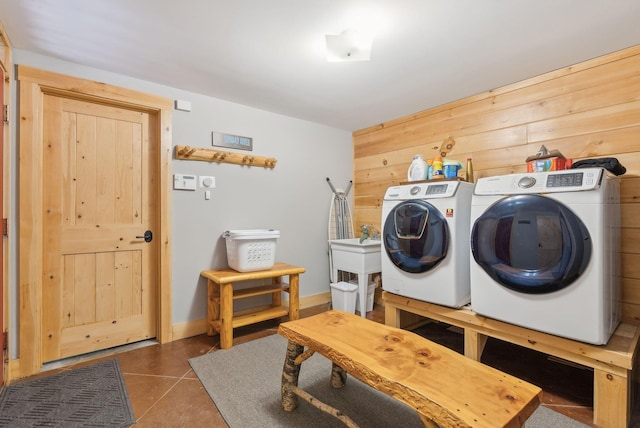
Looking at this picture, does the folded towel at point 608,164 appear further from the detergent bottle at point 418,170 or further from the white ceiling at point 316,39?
the detergent bottle at point 418,170

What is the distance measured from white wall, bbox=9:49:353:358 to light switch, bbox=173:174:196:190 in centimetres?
5

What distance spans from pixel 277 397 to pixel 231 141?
2.12 m

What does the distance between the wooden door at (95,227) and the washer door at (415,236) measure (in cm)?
198

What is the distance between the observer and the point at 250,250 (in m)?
2.50

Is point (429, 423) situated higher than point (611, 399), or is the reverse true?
point (429, 423)

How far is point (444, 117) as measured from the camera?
9.46 ft

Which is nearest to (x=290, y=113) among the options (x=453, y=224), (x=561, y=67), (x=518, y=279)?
(x=453, y=224)

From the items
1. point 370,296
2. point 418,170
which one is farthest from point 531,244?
point 370,296

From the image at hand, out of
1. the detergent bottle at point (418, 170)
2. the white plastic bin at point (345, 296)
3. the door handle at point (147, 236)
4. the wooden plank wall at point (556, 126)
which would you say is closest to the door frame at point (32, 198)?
the door handle at point (147, 236)

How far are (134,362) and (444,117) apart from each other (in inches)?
129

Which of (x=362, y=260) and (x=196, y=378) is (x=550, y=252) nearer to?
(x=362, y=260)

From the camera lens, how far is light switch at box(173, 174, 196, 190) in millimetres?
2506

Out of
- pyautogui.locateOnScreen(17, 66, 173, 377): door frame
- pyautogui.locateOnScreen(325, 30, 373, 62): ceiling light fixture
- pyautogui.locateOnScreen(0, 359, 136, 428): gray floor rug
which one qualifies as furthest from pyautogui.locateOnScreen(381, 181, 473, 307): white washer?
pyautogui.locateOnScreen(17, 66, 173, 377): door frame

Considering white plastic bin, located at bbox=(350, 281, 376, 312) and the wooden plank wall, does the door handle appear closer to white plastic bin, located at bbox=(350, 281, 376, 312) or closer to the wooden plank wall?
white plastic bin, located at bbox=(350, 281, 376, 312)
